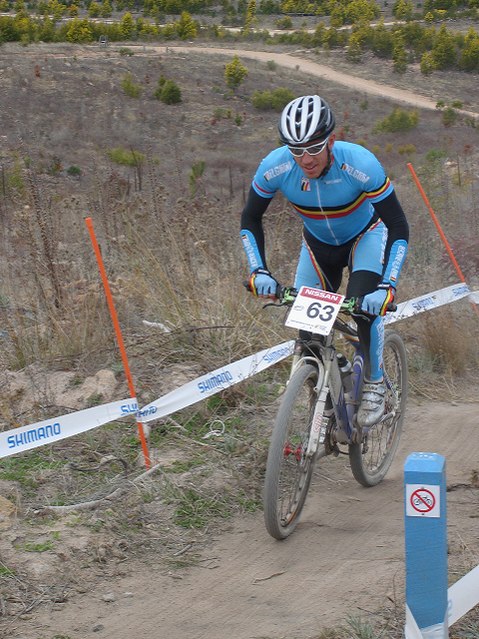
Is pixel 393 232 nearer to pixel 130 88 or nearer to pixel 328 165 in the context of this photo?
pixel 328 165

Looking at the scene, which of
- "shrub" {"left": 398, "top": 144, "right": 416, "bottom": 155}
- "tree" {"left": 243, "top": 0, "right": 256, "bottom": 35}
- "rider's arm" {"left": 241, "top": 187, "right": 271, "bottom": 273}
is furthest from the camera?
"tree" {"left": 243, "top": 0, "right": 256, "bottom": 35}

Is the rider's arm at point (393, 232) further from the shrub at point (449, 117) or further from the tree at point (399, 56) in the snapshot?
the tree at point (399, 56)

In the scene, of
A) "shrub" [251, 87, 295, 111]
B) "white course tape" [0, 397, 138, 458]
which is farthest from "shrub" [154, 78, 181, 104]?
"white course tape" [0, 397, 138, 458]

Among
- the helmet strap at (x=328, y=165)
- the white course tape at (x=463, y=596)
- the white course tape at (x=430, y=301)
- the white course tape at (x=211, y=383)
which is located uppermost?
the helmet strap at (x=328, y=165)

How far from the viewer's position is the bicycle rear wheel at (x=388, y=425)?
5.57 meters

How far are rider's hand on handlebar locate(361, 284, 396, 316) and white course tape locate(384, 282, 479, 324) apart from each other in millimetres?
2686

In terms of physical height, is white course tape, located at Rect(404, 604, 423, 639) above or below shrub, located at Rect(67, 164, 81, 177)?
above

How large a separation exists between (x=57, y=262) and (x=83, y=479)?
85.4 inches

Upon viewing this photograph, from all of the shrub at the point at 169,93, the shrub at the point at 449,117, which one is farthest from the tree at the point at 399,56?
the shrub at the point at 169,93

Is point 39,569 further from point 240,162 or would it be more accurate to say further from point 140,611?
point 240,162

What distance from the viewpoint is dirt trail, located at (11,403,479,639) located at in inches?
154

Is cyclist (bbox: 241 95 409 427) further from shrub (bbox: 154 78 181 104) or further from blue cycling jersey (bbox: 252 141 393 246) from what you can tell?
shrub (bbox: 154 78 181 104)

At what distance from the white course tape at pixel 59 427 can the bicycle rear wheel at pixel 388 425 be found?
141cm

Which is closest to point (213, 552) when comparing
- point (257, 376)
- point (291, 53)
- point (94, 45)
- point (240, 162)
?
point (257, 376)
